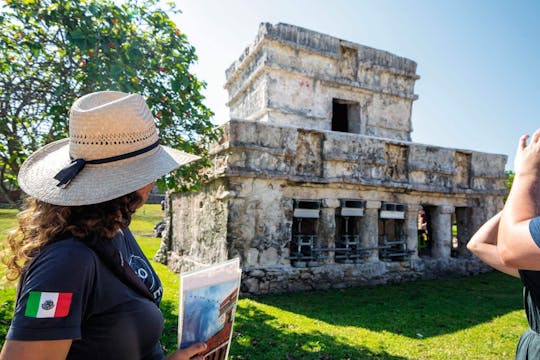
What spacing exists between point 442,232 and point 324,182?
4.94m

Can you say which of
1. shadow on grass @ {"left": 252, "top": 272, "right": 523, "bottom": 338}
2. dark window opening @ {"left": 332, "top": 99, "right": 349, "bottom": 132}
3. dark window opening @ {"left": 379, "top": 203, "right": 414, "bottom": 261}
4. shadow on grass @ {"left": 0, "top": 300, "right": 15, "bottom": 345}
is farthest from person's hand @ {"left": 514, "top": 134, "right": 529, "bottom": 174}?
dark window opening @ {"left": 332, "top": 99, "right": 349, "bottom": 132}

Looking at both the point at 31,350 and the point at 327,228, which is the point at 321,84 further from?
the point at 31,350

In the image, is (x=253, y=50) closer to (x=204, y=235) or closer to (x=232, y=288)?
(x=204, y=235)

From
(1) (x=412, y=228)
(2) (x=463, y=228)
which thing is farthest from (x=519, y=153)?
(2) (x=463, y=228)

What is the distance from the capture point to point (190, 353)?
60.5 inches

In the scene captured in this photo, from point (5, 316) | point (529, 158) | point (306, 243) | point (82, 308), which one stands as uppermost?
point (529, 158)

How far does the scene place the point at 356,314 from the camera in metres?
7.02

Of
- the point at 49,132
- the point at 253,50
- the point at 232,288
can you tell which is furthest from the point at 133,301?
the point at 253,50

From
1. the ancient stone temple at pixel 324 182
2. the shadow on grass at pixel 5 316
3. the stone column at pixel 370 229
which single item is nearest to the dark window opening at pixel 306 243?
the ancient stone temple at pixel 324 182

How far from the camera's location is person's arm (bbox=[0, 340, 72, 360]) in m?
1.09

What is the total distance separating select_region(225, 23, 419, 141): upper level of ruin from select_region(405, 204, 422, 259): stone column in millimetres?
4375

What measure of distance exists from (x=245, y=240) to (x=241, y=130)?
2570 mm

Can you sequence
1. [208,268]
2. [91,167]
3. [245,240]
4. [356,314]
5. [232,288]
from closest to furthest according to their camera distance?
[91,167] → [208,268] → [232,288] → [356,314] → [245,240]

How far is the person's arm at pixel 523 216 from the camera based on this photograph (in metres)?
1.45
